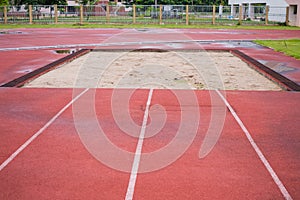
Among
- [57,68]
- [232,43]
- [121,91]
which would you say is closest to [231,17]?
[232,43]

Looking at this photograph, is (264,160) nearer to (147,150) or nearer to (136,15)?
(147,150)

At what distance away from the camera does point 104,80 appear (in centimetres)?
1279

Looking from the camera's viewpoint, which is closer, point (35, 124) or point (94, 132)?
point (94, 132)

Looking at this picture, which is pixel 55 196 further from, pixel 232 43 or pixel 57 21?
pixel 57 21

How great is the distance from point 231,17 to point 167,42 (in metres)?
27.7

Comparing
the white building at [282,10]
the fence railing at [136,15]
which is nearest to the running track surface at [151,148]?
the fence railing at [136,15]

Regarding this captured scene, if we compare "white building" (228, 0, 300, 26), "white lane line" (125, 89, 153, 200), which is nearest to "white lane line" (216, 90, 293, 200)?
"white lane line" (125, 89, 153, 200)

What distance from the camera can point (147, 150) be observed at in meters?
6.76

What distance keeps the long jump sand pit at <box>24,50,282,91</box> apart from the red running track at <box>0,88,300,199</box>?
1.48 meters

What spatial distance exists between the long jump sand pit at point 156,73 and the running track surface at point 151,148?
4.26ft

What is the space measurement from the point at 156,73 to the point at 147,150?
7.59 metres

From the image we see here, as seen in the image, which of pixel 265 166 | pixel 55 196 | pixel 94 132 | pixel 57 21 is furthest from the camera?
Answer: pixel 57 21

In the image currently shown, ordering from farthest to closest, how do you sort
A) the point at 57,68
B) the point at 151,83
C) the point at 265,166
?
the point at 57,68 → the point at 151,83 → the point at 265,166

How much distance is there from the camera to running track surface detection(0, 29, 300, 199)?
17.5 ft
